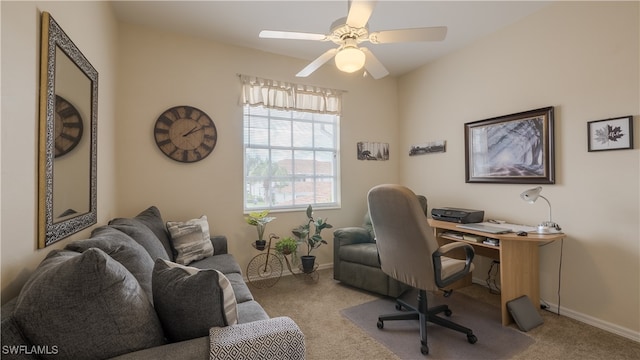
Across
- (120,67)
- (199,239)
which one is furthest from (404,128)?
(120,67)

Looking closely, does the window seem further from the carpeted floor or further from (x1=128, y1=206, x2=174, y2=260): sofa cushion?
the carpeted floor

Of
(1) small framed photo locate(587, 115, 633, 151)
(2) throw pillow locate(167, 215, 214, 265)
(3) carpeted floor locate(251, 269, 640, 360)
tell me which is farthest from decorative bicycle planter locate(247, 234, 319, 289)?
(1) small framed photo locate(587, 115, 633, 151)

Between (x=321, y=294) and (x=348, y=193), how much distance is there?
A: 1474 mm

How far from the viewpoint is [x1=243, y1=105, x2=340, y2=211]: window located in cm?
336

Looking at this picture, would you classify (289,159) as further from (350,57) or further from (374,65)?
(350,57)

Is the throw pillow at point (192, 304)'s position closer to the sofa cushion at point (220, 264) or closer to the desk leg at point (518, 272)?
the sofa cushion at point (220, 264)

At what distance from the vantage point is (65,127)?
1.44 meters

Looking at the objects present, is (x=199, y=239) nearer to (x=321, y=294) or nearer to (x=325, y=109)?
(x=321, y=294)

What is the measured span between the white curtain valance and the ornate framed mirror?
1582 mm

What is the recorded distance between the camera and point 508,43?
284 centimetres

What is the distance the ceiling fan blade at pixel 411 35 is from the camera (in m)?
1.80

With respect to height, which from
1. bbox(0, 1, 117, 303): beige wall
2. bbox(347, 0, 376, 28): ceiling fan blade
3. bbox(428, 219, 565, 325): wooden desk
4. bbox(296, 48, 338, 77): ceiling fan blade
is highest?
bbox(347, 0, 376, 28): ceiling fan blade

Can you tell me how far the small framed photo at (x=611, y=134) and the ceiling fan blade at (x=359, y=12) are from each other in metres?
2.07

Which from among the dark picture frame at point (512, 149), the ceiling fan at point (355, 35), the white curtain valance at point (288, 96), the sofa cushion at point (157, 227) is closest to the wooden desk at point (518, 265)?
the dark picture frame at point (512, 149)
